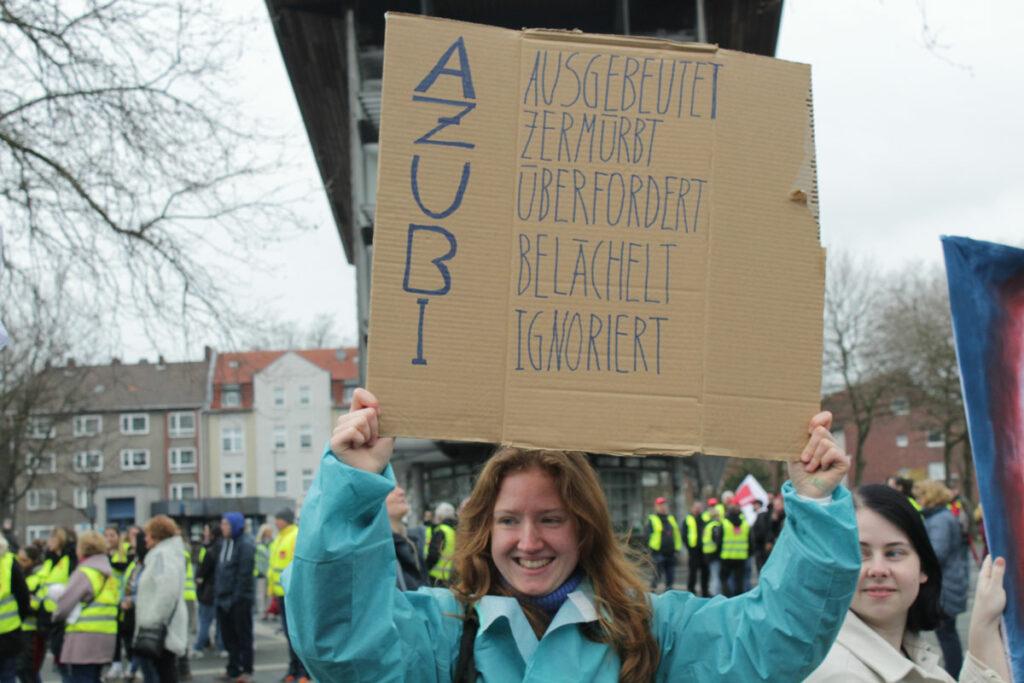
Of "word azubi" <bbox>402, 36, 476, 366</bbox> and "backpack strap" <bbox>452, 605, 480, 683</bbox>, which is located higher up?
→ "word azubi" <bbox>402, 36, 476, 366</bbox>

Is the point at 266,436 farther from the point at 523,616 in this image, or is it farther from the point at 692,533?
the point at 523,616

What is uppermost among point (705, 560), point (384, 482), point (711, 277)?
point (711, 277)

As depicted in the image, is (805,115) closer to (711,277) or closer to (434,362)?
(711,277)

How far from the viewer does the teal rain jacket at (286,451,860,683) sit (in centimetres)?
229

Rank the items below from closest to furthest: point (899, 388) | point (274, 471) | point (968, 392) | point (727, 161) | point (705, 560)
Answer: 1. point (727, 161)
2. point (968, 392)
3. point (705, 560)
4. point (899, 388)
5. point (274, 471)

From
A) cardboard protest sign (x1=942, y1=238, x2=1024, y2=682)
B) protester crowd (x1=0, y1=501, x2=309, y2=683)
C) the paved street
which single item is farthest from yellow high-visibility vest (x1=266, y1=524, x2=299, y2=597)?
cardboard protest sign (x1=942, y1=238, x2=1024, y2=682)

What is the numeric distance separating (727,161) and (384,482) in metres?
1.08

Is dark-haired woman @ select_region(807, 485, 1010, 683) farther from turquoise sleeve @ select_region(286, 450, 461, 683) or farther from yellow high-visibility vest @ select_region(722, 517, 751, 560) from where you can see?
yellow high-visibility vest @ select_region(722, 517, 751, 560)

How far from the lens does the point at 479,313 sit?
8.36 ft

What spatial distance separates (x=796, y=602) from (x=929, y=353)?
42.9m

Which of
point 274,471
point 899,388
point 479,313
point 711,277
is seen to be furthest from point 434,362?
point 274,471

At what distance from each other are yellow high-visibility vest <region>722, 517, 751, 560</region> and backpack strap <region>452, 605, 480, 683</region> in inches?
605

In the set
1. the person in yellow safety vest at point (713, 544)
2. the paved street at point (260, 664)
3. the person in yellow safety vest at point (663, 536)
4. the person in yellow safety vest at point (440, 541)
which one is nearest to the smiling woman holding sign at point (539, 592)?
the person in yellow safety vest at point (440, 541)

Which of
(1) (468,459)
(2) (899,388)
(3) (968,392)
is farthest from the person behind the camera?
(2) (899,388)
